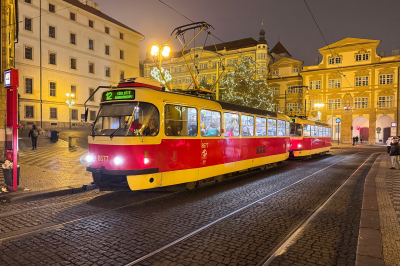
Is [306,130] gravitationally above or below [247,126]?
below

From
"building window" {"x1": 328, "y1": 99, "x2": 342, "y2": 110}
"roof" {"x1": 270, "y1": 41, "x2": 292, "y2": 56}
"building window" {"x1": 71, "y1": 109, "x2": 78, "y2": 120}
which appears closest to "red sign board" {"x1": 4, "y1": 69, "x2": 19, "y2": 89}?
"building window" {"x1": 71, "y1": 109, "x2": 78, "y2": 120}

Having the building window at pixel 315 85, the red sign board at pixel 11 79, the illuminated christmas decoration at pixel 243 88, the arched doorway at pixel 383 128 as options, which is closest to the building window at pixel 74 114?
the illuminated christmas decoration at pixel 243 88

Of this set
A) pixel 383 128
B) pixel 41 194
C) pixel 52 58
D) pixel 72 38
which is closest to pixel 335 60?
pixel 383 128

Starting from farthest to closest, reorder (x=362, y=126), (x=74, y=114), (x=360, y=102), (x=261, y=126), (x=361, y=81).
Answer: (x=362, y=126) → (x=360, y=102) → (x=361, y=81) → (x=74, y=114) → (x=261, y=126)

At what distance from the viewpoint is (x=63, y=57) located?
41.5 meters

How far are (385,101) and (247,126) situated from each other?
48.9 m

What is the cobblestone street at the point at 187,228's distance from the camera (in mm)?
4320

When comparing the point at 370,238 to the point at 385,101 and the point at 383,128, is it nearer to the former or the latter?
the point at 385,101

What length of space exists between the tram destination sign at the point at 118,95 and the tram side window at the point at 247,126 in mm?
5385

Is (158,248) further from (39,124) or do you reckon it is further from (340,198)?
(39,124)

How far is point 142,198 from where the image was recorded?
8055 millimetres

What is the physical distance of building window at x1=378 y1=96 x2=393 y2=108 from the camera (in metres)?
49.7

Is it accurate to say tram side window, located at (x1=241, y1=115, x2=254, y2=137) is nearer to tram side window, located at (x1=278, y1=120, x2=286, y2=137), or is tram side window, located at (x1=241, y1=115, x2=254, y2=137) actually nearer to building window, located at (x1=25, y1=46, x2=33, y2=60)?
tram side window, located at (x1=278, y1=120, x2=286, y2=137)

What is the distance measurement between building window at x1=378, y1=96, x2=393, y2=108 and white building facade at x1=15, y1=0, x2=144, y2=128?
150ft
